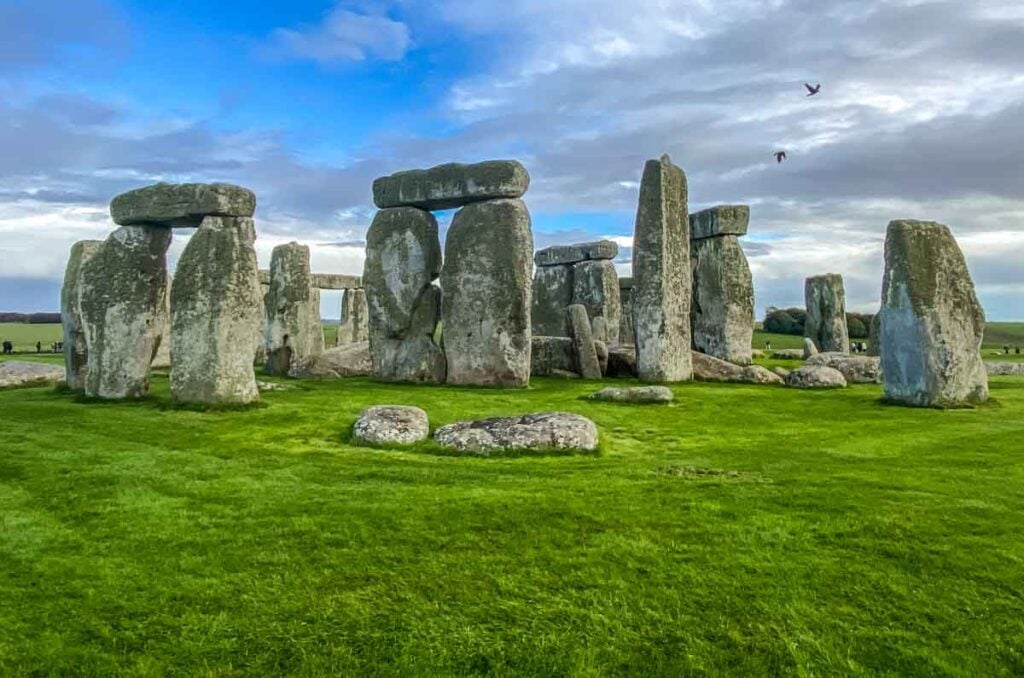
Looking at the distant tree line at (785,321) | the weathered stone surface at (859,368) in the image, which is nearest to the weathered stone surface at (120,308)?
the weathered stone surface at (859,368)

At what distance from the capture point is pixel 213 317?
1119 cm

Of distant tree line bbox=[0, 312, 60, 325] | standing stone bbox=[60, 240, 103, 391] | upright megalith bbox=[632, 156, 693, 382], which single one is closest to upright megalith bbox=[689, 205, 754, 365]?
upright megalith bbox=[632, 156, 693, 382]

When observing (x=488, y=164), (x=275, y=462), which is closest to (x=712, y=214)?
(x=488, y=164)

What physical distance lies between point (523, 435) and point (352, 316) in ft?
72.9

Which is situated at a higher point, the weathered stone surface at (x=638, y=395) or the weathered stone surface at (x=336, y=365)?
the weathered stone surface at (x=336, y=365)

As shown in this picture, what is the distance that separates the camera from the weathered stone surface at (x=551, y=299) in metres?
25.9

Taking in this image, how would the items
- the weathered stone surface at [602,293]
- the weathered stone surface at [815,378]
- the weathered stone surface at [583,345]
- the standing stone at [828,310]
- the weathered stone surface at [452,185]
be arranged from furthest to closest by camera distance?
the weathered stone surface at [602,293] → the standing stone at [828,310] → the weathered stone surface at [583,345] → the weathered stone surface at [452,185] → the weathered stone surface at [815,378]

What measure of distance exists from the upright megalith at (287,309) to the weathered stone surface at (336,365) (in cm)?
71

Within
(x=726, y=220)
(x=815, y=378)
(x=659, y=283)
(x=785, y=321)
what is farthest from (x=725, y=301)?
(x=785, y=321)

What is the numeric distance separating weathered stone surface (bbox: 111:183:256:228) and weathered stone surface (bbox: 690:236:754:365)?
503 inches

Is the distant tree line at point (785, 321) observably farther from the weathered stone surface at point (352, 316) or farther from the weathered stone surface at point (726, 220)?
the weathered stone surface at point (352, 316)

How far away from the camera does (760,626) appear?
436 cm

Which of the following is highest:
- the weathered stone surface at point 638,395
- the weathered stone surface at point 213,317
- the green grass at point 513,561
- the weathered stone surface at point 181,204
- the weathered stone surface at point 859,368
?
the weathered stone surface at point 181,204

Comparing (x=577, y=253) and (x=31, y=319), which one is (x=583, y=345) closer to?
(x=577, y=253)
